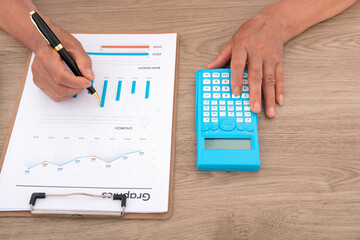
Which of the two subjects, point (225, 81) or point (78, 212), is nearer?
point (78, 212)

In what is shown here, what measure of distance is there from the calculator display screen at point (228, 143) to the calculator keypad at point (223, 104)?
0.07 feet

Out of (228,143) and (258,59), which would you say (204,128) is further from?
A: (258,59)

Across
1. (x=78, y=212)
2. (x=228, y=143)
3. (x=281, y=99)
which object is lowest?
(x=78, y=212)

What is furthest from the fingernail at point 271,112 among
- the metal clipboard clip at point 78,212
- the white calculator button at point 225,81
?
the metal clipboard clip at point 78,212

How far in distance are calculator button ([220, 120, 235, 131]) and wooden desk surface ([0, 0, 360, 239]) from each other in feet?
0.21

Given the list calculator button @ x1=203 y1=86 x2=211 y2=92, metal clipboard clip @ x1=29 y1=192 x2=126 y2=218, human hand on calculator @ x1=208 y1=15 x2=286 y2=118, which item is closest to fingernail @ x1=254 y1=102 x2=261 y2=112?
human hand on calculator @ x1=208 y1=15 x2=286 y2=118

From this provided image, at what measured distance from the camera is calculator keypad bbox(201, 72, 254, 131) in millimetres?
519

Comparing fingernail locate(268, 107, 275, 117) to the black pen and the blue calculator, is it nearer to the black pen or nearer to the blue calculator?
the blue calculator

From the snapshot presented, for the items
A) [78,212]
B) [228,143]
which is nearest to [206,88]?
[228,143]

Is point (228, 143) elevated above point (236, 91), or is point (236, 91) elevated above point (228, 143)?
point (236, 91)

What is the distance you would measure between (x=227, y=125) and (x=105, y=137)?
25 centimetres

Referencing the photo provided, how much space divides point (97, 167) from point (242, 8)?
1.72 feet

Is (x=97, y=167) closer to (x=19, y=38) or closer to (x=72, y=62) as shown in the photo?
(x=72, y=62)

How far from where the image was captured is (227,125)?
1.69ft
